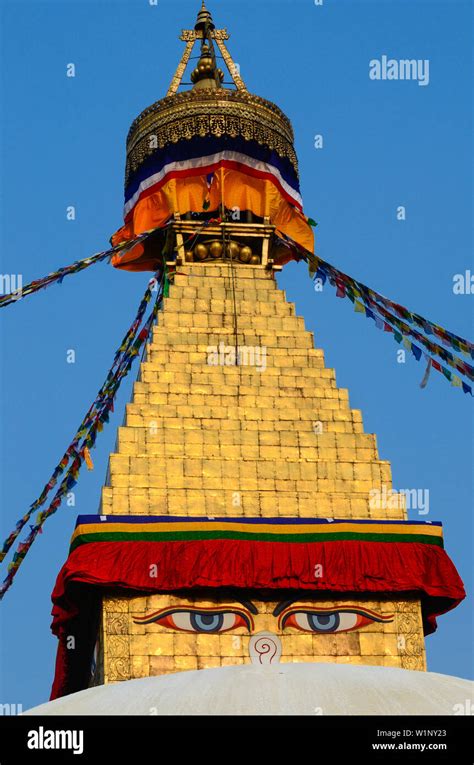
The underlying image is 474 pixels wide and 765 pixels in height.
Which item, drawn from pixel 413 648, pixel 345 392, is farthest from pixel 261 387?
pixel 413 648

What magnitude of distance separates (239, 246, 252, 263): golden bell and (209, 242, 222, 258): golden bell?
1.21ft

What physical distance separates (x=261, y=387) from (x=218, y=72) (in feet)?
27.0

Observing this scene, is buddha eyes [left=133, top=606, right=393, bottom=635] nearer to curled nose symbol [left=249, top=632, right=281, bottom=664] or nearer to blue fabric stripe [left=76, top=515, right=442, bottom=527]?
curled nose symbol [left=249, top=632, right=281, bottom=664]

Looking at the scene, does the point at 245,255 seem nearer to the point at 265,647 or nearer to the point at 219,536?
the point at 219,536

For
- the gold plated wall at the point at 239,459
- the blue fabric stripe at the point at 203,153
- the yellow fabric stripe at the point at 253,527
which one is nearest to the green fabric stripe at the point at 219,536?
the yellow fabric stripe at the point at 253,527

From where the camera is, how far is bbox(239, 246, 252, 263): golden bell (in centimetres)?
2672

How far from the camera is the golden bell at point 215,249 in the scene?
26.6 m

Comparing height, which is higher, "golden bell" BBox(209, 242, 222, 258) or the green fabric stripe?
"golden bell" BBox(209, 242, 222, 258)

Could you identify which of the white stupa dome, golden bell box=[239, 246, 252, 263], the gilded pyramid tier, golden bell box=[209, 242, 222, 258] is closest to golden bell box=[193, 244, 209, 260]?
golden bell box=[209, 242, 222, 258]

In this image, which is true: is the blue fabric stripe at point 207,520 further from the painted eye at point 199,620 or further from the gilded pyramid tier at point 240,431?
the painted eye at point 199,620

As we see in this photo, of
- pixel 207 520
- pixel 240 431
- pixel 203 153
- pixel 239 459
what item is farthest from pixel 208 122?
pixel 207 520

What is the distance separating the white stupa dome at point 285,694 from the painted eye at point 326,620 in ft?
17.2

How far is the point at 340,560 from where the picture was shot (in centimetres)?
2156

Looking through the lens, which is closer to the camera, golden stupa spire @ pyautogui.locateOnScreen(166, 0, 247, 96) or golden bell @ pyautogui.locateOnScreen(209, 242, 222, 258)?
golden bell @ pyautogui.locateOnScreen(209, 242, 222, 258)
